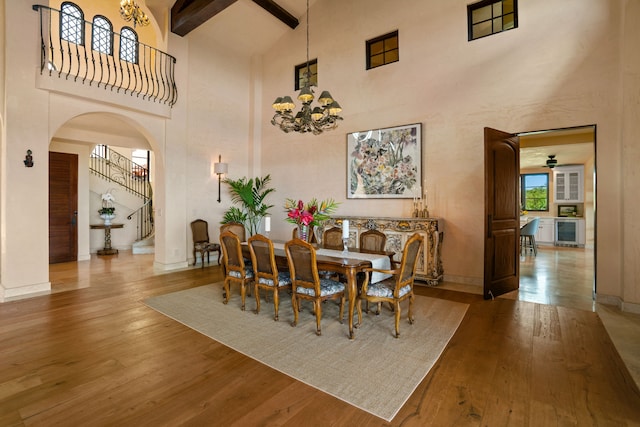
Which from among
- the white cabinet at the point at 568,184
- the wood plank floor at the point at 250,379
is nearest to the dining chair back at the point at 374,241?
the wood plank floor at the point at 250,379

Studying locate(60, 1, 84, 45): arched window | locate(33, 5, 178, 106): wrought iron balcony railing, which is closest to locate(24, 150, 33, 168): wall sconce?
locate(33, 5, 178, 106): wrought iron balcony railing

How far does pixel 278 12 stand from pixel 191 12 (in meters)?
1.99

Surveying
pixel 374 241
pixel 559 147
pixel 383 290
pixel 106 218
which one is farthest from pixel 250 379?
pixel 559 147

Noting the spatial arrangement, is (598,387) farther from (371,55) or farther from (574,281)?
(371,55)

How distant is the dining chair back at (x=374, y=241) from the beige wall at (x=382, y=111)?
5.28 ft

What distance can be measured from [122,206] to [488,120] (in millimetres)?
8973

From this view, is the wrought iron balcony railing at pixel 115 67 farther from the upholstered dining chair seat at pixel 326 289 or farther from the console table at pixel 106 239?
the upholstered dining chair seat at pixel 326 289

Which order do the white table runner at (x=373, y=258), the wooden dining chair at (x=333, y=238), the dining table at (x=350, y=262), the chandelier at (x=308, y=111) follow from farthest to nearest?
the wooden dining chair at (x=333, y=238)
the chandelier at (x=308, y=111)
the white table runner at (x=373, y=258)
the dining table at (x=350, y=262)

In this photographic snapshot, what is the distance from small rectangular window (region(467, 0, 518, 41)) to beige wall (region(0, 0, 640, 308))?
0.49 ft

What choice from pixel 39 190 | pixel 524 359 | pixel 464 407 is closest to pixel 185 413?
pixel 464 407

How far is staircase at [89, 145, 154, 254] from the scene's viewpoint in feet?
27.9

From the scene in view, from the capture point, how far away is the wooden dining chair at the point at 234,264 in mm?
3648

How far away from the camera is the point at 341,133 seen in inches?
247

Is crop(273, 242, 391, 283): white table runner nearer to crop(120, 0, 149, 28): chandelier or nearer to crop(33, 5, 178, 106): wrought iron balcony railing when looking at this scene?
crop(33, 5, 178, 106): wrought iron balcony railing
